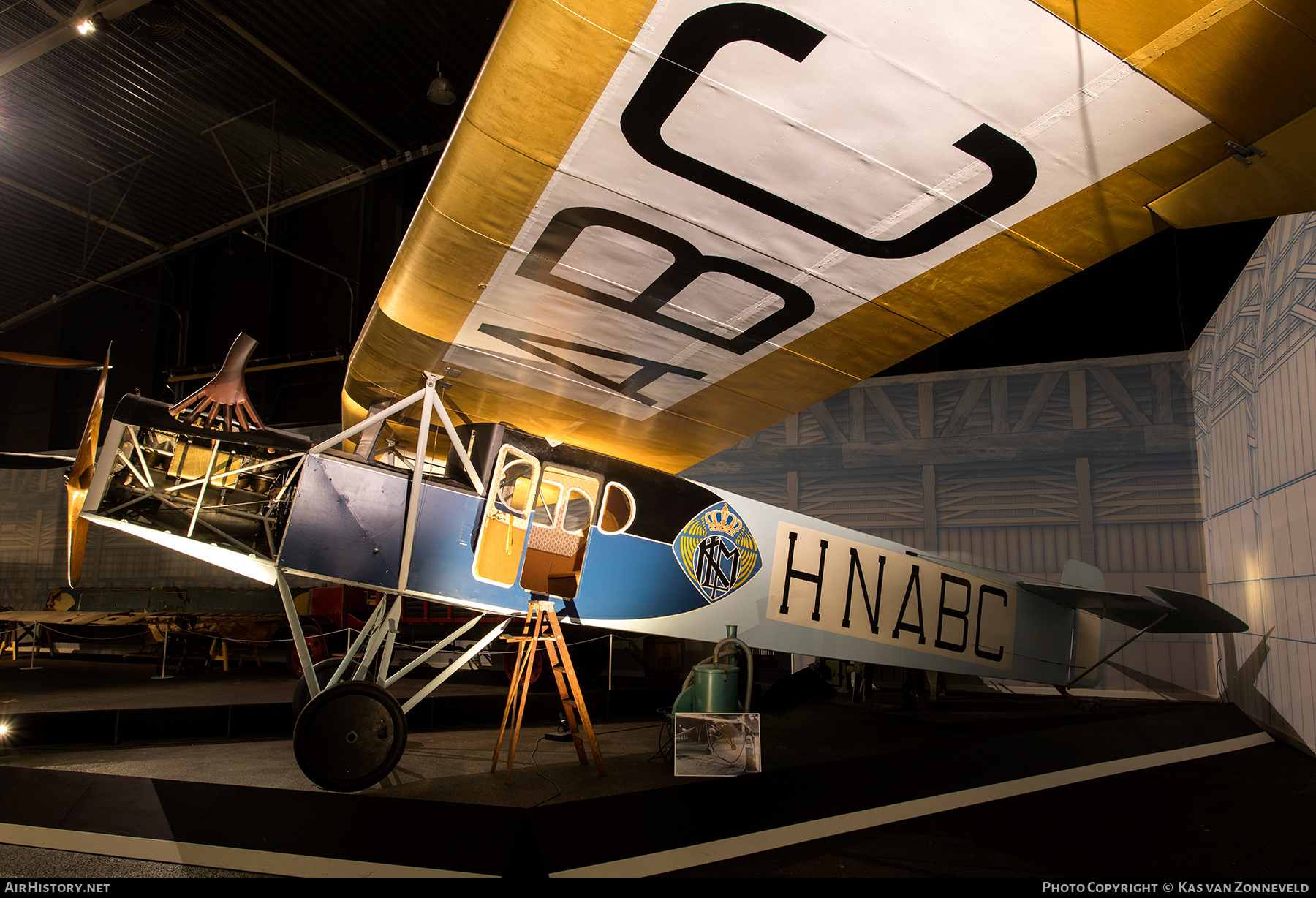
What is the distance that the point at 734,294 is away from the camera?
3900 millimetres

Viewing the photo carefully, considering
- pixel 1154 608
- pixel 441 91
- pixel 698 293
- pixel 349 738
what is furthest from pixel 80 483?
pixel 1154 608

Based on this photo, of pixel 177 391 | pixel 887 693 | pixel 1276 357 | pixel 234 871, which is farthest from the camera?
pixel 177 391

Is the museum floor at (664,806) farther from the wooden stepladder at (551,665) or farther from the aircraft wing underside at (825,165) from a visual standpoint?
the aircraft wing underside at (825,165)

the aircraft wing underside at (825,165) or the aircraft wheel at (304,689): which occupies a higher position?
the aircraft wing underside at (825,165)

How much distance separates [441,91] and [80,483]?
25.8 feet

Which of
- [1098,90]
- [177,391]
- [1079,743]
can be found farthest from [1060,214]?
[177,391]

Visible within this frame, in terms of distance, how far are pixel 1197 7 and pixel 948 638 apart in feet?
18.3

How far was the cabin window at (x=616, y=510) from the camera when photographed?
4.93 meters

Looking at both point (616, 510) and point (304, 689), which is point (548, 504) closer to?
point (616, 510)

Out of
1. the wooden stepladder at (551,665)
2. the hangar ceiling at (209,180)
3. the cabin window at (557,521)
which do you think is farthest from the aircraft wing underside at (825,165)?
the hangar ceiling at (209,180)

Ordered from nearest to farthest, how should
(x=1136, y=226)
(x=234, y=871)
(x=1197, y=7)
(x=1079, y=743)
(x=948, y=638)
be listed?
(x=1197, y=7) → (x=234, y=871) → (x=1136, y=226) → (x=1079, y=743) → (x=948, y=638)

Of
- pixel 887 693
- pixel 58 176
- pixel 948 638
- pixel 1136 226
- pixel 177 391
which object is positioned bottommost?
pixel 887 693

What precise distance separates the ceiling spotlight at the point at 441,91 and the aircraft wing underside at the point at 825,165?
6.79 metres

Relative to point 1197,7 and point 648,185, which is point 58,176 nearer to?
point 648,185
